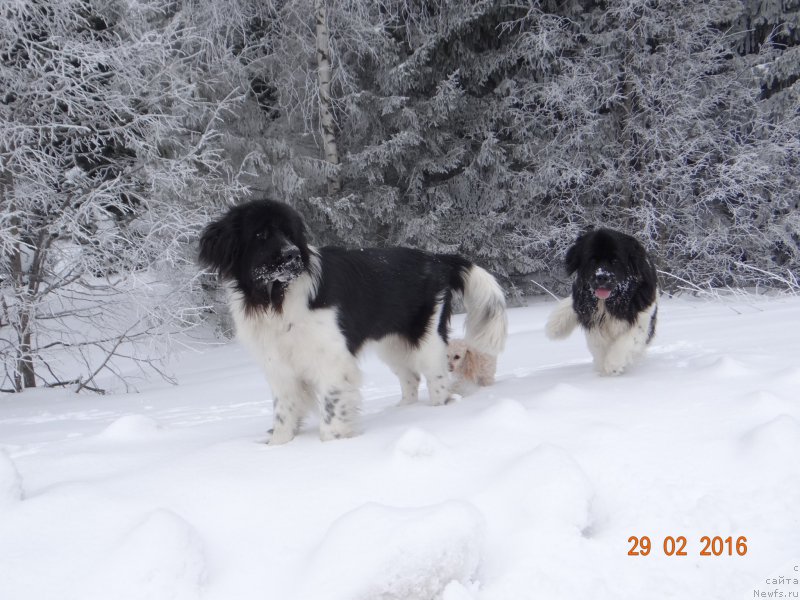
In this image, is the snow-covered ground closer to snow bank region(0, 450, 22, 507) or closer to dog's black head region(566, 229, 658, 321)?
snow bank region(0, 450, 22, 507)

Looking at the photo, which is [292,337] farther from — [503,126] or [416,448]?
[503,126]

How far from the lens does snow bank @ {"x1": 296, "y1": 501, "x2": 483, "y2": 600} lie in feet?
5.76

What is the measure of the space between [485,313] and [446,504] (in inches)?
93.9

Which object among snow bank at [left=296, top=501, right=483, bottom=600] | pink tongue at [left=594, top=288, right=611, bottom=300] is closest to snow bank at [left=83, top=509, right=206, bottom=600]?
snow bank at [left=296, top=501, right=483, bottom=600]

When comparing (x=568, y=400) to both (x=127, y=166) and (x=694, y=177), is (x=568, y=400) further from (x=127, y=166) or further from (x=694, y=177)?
(x=694, y=177)

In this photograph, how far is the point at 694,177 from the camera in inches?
444

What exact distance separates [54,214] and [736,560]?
8.08m

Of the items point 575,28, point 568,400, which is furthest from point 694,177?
point 568,400

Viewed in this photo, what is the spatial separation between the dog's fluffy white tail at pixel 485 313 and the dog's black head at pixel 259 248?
5.08ft

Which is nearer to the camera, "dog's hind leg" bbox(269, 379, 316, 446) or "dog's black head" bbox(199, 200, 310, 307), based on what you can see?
"dog's black head" bbox(199, 200, 310, 307)

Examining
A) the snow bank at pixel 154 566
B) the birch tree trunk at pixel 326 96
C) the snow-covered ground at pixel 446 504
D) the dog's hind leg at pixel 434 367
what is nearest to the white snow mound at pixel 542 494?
the snow-covered ground at pixel 446 504

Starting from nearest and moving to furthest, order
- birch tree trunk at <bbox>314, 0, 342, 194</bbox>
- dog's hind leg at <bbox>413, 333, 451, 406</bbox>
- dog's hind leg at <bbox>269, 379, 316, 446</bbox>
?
dog's hind leg at <bbox>269, 379, 316, 446</bbox> → dog's hind leg at <bbox>413, 333, 451, 406</bbox> → birch tree trunk at <bbox>314, 0, 342, 194</bbox>

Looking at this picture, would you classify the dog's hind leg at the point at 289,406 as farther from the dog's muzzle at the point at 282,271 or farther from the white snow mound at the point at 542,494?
the white snow mound at the point at 542,494
